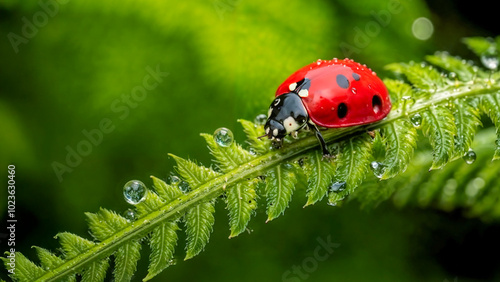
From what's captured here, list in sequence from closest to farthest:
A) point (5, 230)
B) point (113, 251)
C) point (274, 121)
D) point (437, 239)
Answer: point (113, 251) < point (274, 121) < point (5, 230) < point (437, 239)

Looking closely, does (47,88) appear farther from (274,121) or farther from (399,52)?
(399,52)

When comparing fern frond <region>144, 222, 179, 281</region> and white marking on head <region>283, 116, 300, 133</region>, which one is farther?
white marking on head <region>283, 116, 300, 133</region>

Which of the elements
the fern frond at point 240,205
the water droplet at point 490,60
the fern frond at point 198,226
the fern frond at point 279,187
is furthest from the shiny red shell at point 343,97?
the water droplet at point 490,60

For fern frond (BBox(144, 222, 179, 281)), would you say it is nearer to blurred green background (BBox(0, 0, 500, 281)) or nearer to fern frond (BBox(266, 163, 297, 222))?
fern frond (BBox(266, 163, 297, 222))

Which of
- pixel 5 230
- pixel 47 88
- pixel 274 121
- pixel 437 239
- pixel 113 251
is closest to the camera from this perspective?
pixel 113 251

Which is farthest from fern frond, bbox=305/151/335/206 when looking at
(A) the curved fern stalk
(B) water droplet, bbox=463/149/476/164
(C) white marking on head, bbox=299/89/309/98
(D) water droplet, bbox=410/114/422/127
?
(B) water droplet, bbox=463/149/476/164

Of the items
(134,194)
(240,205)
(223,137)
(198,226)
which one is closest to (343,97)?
(223,137)

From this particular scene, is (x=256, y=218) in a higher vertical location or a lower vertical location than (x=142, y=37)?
lower

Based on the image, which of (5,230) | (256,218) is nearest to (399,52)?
(256,218)
